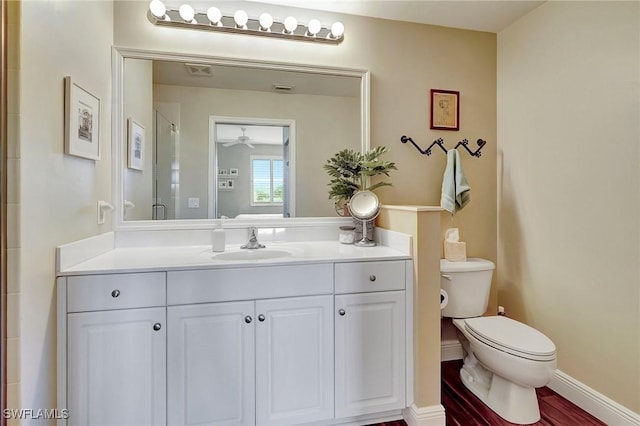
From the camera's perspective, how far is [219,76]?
194 cm

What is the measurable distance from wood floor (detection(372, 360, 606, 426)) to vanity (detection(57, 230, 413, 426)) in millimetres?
345

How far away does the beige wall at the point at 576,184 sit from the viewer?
1.55 metres

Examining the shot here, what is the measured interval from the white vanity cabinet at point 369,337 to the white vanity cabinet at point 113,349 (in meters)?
0.76

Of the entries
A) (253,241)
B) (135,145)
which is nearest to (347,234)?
(253,241)

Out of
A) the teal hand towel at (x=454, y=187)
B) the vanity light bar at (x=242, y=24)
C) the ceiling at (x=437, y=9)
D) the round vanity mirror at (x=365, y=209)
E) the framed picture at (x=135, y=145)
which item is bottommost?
the round vanity mirror at (x=365, y=209)

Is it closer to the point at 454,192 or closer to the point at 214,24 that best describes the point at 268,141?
the point at 214,24

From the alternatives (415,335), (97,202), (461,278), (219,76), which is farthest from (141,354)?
(461,278)

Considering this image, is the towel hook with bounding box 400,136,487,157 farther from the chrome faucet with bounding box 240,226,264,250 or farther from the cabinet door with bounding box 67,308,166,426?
the cabinet door with bounding box 67,308,166,426

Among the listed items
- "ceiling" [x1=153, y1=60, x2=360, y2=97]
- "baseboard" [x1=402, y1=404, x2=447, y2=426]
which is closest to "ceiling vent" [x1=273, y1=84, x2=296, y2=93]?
"ceiling" [x1=153, y1=60, x2=360, y2=97]

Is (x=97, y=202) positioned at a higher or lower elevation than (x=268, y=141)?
lower

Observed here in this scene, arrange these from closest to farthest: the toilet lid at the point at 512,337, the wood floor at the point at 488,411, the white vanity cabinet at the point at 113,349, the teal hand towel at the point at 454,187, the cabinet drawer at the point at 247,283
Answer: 1. the white vanity cabinet at the point at 113,349
2. the cabinet drawer at the point at 247,283
3. the toilet lid at the point at 512,337
4. the wood floor at the point at 488,411
5. the teal hand towel at the point at 454,187

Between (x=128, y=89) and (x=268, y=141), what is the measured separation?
806mm

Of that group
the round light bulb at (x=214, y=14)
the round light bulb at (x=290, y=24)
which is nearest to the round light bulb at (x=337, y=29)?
the round light bulb at (x=290, y=24)

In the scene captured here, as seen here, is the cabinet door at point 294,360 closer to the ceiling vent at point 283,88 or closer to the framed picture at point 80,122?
the framed picture at point 80,122
